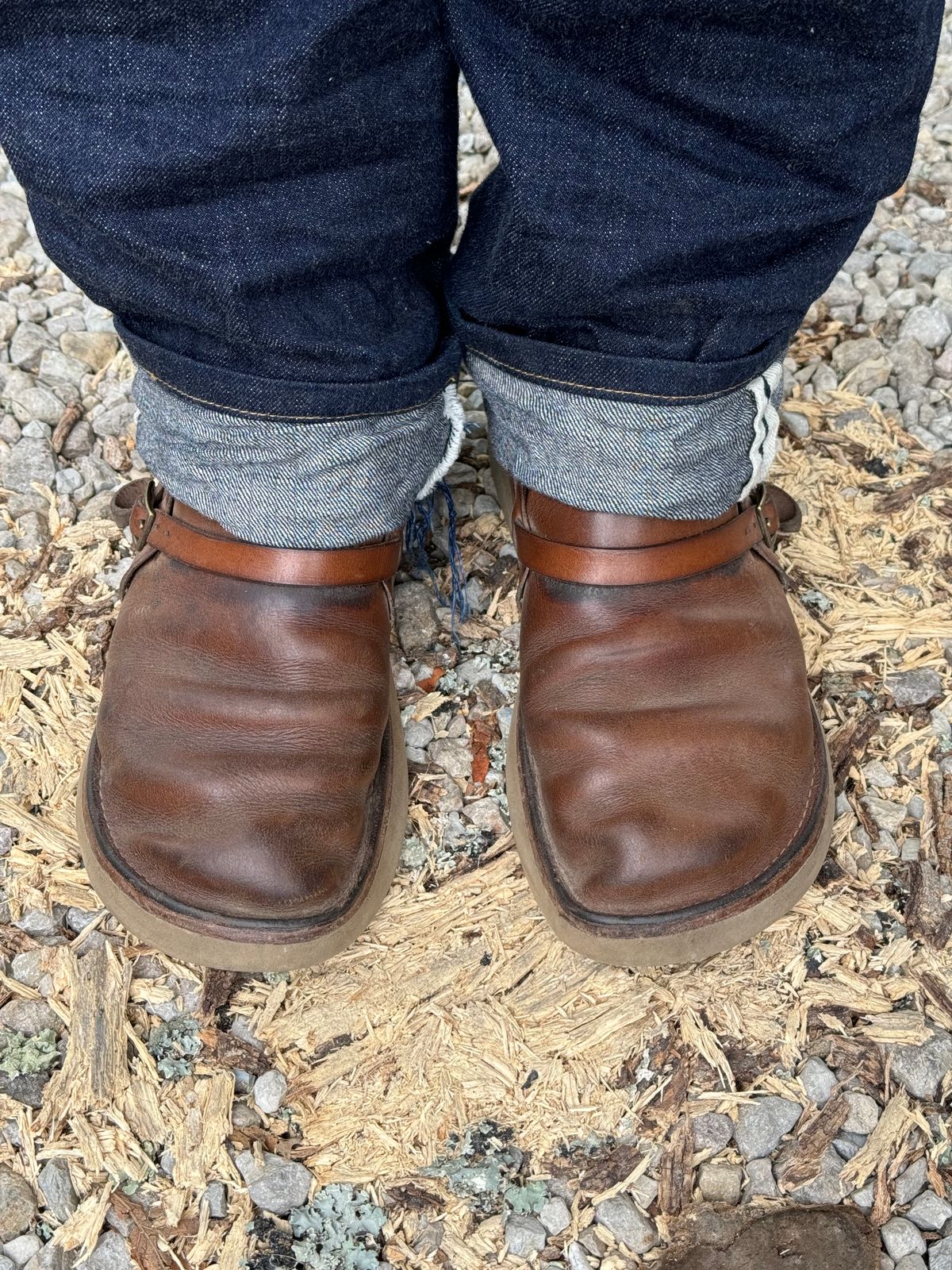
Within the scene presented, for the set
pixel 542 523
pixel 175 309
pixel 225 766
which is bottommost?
pixel 225 766

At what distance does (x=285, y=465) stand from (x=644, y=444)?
40cm

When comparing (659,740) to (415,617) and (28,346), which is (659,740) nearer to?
(415,617)

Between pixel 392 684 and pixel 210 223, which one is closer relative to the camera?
pixel 210 223

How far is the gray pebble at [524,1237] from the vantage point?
1.12 m

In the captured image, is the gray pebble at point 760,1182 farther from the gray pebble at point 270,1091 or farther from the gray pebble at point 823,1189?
the gray pebble at point 270,1091

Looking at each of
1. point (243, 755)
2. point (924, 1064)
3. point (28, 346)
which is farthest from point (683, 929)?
point (28, 346)

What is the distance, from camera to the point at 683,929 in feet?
3.86

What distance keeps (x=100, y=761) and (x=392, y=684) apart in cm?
37

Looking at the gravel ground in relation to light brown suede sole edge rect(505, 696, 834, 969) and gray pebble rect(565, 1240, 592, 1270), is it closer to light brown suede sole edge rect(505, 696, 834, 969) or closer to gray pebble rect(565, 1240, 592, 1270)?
gray pebble rect(565, 1240, 592, 1270)

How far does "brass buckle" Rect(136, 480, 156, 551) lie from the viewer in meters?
1.36

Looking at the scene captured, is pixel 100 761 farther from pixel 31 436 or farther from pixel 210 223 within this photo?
pixel 31 436

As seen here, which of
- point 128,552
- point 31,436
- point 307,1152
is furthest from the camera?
point 31,436

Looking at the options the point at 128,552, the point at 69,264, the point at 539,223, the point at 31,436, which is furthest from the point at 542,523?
the point at 31,436

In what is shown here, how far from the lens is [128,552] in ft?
5.59
